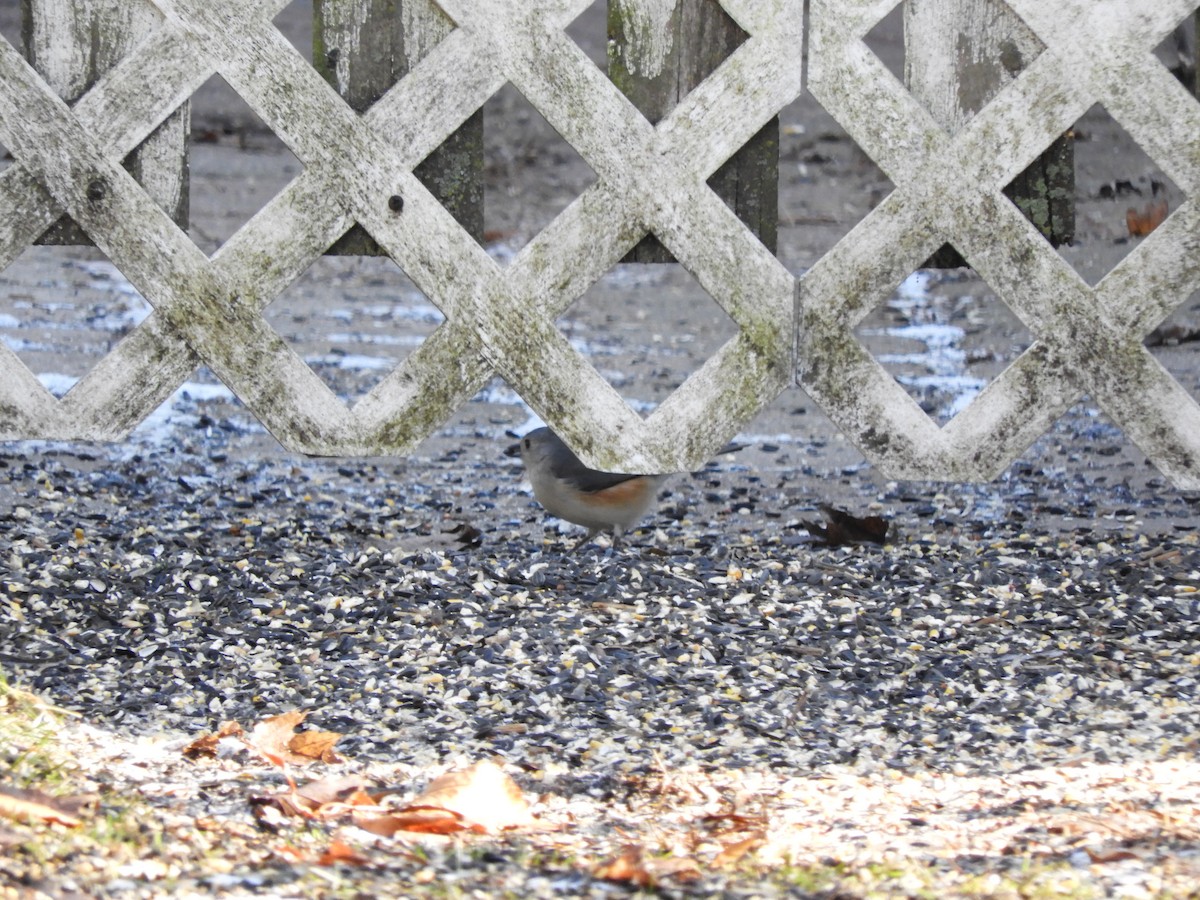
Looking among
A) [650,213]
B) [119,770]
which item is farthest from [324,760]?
[650,213]

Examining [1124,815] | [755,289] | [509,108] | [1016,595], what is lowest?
[1124,815]

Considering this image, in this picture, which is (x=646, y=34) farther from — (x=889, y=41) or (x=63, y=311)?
(x=889, y=41)

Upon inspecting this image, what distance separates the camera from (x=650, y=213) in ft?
11.4

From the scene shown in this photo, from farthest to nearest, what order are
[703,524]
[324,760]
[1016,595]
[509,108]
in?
[509,108] → [703,524] → [1016,595] → [324,760]

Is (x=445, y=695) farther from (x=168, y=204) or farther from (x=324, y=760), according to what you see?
(x=168, y=204)

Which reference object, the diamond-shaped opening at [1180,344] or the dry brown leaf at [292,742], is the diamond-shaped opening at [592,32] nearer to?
the diamond-shaped opening at [1180,344]

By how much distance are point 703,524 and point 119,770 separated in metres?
1.98

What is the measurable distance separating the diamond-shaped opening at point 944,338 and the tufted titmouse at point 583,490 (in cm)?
178

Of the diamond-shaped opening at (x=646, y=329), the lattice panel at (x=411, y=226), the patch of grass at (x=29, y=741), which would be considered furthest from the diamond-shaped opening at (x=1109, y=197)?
the patch of grass at (x=29, y=741)

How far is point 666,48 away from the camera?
3490 mm

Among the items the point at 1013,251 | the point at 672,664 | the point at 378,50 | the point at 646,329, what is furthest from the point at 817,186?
the point at 672,664

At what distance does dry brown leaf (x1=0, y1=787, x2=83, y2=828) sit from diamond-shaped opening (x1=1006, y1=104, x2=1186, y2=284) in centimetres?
488

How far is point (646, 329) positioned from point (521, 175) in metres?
3.86

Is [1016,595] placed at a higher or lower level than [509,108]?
lower
